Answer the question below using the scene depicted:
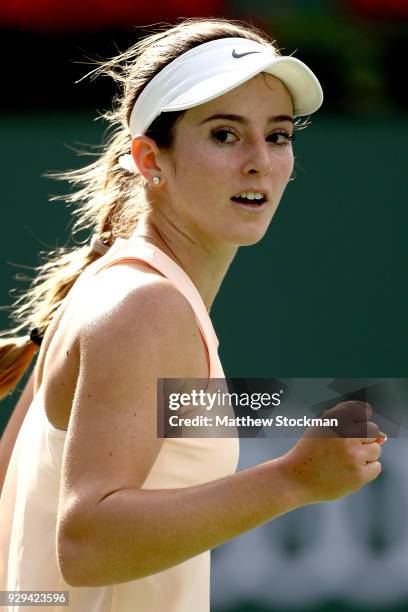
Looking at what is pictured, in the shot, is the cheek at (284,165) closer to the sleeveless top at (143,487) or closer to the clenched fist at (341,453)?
the sleeveless top at (143,487)

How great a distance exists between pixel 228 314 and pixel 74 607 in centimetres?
267

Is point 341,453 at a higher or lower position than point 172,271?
lower

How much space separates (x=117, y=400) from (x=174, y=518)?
0.58 feet

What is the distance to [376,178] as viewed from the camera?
4.62m

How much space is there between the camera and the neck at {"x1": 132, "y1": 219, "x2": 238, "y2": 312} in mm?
2043

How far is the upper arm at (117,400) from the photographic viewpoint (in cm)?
162

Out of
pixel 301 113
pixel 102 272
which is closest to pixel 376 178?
pixel 301 113

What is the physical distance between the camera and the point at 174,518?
161 centimetres

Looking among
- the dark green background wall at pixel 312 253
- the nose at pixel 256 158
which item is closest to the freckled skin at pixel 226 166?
the nose at pixel 256 158

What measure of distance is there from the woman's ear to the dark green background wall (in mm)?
2395

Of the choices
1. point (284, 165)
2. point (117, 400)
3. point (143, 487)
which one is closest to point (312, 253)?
point (284, 165)

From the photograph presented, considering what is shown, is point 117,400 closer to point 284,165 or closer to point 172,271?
point 172,271

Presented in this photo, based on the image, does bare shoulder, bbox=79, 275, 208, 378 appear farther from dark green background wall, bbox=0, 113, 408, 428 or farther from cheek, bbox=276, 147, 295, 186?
dark green background wall, bbox=0, 113, 408, 428

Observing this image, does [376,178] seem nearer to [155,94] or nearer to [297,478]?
[155,94]
